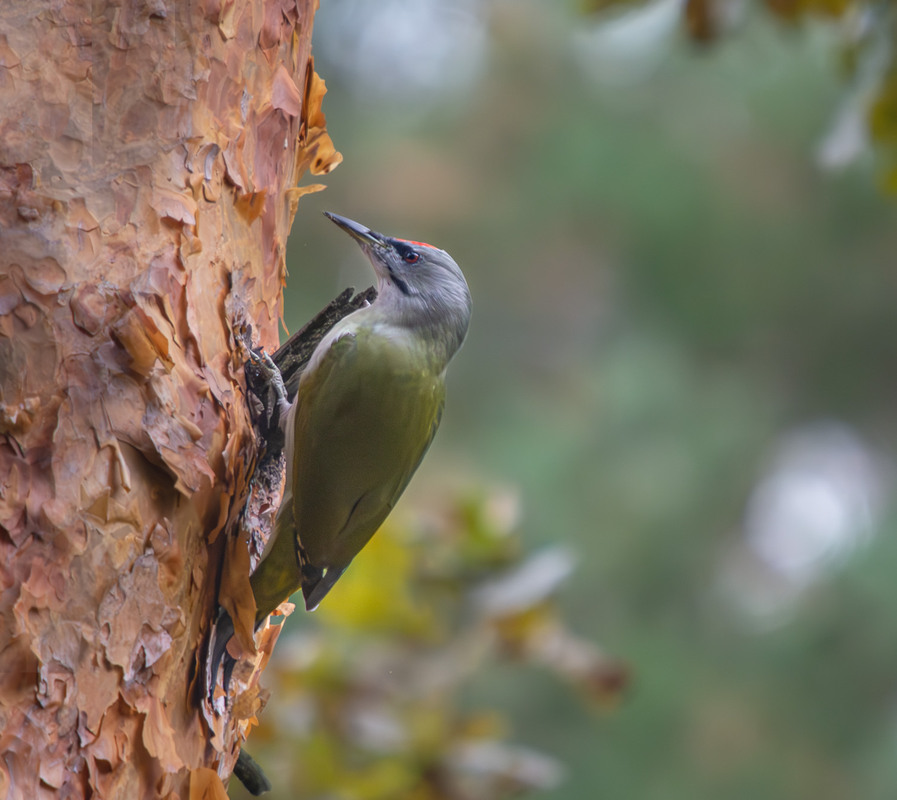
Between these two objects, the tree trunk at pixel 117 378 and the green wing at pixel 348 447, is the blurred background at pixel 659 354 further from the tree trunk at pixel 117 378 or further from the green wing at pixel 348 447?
the tree trunk at pixel 117 378

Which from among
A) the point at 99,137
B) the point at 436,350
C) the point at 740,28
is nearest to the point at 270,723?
the point at 436,350

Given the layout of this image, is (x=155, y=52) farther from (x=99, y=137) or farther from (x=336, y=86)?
(x=336, y=86)

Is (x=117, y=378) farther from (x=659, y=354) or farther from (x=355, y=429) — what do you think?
(x=659, y=354)

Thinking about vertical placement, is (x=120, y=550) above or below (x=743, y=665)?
above

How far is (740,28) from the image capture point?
6.56 ft

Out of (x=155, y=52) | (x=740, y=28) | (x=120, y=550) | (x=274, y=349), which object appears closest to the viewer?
(x=120, y=550)

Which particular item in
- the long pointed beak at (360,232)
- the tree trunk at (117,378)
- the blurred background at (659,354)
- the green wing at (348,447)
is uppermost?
the tree trunk at (117,378)

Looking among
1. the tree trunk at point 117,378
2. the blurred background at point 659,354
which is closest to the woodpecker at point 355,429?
the tree trunk at point 117,378

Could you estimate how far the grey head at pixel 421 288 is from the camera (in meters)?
2.12

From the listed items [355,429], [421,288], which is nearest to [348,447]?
[355,429]

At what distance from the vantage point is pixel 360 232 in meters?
2.17

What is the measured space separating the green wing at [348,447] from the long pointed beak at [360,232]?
25 centimetres

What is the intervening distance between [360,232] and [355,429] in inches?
19.9

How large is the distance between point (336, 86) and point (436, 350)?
3810mm
